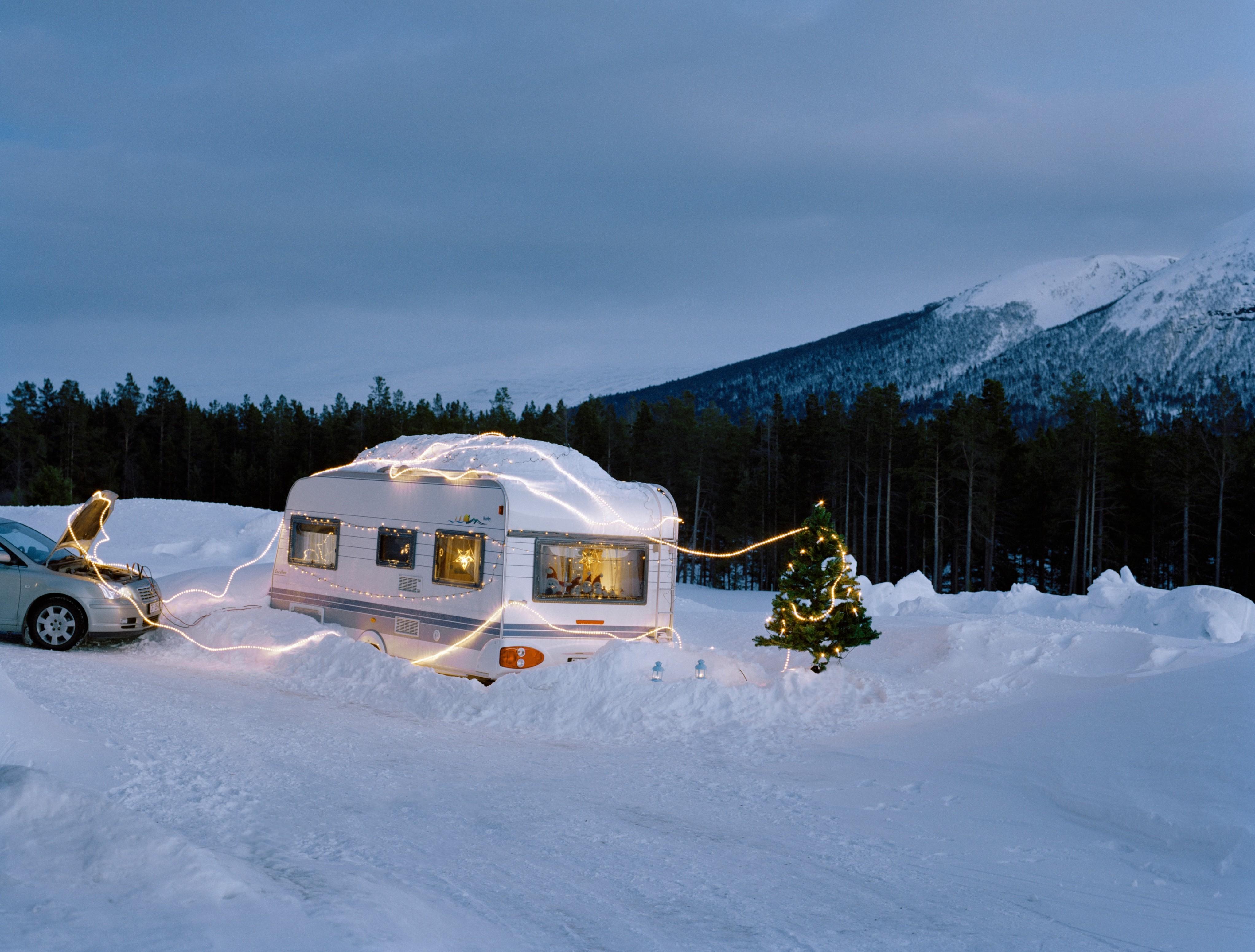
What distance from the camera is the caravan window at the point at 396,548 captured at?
1162 cm

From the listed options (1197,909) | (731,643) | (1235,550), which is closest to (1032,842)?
(1197,909)

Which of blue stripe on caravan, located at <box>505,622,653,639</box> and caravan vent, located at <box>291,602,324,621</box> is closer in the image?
blue stripe on caravan, located at <box>505,622,653,639</box>

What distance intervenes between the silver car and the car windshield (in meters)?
0.01

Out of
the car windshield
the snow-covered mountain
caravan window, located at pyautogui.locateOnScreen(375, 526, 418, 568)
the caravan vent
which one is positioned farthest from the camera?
the snow-covered mountain

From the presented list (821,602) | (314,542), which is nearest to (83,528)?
(314,542)

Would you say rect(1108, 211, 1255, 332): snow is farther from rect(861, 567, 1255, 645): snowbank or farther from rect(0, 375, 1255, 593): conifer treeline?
rect(861, 567, 1255, 645): snowbank

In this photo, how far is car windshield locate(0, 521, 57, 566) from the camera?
39.2ft

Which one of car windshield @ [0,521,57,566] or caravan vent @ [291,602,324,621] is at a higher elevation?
car windshield @ [0,521,57,566]

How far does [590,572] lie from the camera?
11.4m

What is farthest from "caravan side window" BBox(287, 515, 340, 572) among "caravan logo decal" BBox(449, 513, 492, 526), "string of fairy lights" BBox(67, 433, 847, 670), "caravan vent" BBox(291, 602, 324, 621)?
"caravan logo decal" BBox(449, 513, 492, 526)

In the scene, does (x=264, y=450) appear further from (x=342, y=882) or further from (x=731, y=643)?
(x=342, y=882)

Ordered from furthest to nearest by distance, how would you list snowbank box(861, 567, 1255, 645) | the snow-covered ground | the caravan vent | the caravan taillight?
1. snowbank box(861, 567, 1255, 645)
2. the caravan vent
3. the caravan taillight
4. the snow-covered ground

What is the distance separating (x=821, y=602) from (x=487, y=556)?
475 cm

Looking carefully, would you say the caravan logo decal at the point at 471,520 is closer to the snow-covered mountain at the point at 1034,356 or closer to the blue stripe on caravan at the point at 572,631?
the blue stripe on caravan at the point at 572,631
